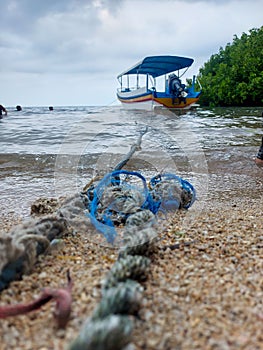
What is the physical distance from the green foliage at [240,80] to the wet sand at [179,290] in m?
22.0

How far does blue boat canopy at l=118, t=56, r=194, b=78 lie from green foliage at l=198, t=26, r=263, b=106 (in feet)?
21.4

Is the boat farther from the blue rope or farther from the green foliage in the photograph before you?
the blue rope

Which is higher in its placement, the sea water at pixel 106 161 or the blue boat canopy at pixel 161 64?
the blue boat canopy at pixel 161 64

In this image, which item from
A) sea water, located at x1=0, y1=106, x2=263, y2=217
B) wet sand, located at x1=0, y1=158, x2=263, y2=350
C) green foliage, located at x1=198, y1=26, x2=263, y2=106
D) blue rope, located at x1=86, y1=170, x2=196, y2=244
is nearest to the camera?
wet sand, located at x1=0, y1=158, x2=263, y2=350

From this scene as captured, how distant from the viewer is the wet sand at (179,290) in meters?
0.85

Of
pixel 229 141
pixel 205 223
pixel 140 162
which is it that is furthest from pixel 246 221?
pixel 229 141

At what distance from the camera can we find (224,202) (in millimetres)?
2807

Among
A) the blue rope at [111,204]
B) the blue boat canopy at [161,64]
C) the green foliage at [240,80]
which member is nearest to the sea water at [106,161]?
the blue rope at [111,204]

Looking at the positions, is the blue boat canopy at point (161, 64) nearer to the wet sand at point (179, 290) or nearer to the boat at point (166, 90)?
the boat at point (166, 90)

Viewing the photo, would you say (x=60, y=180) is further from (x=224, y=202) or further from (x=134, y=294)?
(x=134, y=294)

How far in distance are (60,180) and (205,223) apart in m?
2.39

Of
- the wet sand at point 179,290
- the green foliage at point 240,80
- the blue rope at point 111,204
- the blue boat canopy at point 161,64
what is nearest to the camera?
the wet sand at point 179,290

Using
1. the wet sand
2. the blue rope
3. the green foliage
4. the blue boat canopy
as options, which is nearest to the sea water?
the blue rope

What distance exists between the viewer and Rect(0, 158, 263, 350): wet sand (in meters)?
0.85
